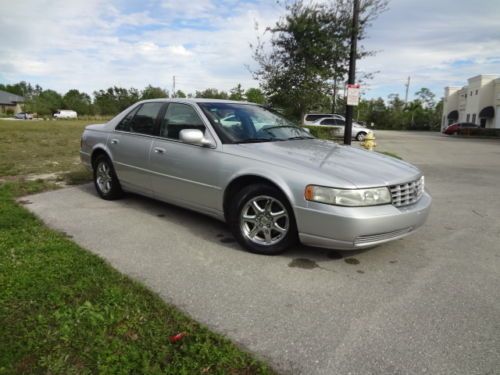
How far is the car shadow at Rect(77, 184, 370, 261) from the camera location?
388 cm

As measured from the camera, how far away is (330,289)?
10.4ft

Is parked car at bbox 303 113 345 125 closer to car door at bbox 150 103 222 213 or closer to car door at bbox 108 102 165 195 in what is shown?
car door at bbox 108 102 165 195

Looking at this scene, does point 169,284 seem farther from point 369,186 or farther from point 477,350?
point 477,350

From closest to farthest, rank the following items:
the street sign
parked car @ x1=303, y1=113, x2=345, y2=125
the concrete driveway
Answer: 1. the concrete driveway
2. the street sign
3. parked car @ x1=303, y1=113, x2=345, y2=125

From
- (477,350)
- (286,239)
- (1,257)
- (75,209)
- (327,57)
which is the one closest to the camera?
(477,350)

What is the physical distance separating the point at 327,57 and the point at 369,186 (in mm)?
11633

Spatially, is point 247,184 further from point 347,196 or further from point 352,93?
point 352,93

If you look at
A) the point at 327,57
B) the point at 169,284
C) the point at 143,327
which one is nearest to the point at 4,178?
the point at 169,284

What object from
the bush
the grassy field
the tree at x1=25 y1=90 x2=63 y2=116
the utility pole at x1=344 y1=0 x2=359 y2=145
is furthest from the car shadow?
the tree at x1=25 y1=90 x2=63 y2=116

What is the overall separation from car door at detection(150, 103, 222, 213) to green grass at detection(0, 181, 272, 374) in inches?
48.7

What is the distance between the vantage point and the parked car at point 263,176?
337cm

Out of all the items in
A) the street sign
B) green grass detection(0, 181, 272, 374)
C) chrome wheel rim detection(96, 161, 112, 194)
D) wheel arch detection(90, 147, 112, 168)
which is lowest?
green grass detection(0, 181, 272, 374)

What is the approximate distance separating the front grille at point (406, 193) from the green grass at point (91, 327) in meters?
1.99

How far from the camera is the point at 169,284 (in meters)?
3.18
